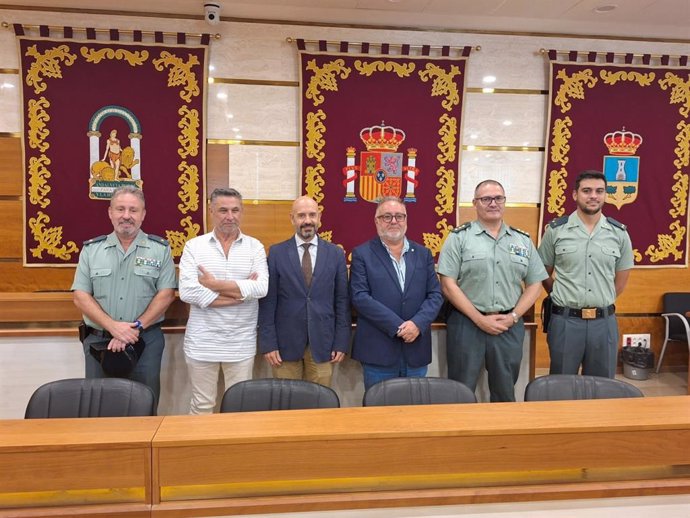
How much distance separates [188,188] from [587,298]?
3146 mm

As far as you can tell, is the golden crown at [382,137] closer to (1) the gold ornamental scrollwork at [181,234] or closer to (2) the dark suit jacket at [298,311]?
(1) the gold ornamental scrollwork at [181,234]

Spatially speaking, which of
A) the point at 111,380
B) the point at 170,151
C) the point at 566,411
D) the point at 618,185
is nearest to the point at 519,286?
the point at 566,411

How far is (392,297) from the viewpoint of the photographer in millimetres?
2576

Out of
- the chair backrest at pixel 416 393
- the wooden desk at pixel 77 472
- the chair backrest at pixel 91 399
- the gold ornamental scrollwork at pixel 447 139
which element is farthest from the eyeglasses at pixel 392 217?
the gold ornamental scrollwork at pixel 447 139

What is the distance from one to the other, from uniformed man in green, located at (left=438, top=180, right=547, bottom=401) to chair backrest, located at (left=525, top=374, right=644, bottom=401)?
2.06 feet

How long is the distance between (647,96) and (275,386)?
444cm

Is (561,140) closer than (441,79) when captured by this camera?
No

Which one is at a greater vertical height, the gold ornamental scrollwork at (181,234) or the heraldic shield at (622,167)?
the heraldic shield at (622,167)

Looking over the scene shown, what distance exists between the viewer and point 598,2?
154 inches

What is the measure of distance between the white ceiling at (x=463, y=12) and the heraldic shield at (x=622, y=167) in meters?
0.94

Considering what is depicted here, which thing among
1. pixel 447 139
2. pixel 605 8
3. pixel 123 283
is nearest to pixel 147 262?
pixel 123 283

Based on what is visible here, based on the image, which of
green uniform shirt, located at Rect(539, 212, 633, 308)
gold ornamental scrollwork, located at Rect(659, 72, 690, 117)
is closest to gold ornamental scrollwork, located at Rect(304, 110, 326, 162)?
green uniform shirt, located at Rect(539, 212, 633, 308)

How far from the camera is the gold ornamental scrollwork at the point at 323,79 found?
13.6 ft

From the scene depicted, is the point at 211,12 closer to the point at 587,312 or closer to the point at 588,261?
the point at 588,261
